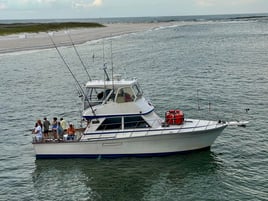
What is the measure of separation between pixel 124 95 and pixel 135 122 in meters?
1.50

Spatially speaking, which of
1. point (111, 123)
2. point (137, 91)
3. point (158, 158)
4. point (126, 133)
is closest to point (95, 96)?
point (111, 123)

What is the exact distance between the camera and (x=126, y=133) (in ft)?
67.8

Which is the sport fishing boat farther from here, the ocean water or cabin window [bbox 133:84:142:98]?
the ocean water

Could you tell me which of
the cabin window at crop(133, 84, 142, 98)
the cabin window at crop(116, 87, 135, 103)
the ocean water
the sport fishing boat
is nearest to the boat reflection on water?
the ocean water

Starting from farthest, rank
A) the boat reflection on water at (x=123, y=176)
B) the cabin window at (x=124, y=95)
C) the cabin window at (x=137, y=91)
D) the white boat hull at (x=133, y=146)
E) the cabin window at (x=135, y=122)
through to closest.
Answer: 1. the cabin window at (x=137, y=91)
2. the cabin window at (x=124, y=95)
3. the cabin window at (x=135, y=122)
4. the white boat hull at (x=133, y=146)
5. the boat reflection on water at (x=123, y=176)

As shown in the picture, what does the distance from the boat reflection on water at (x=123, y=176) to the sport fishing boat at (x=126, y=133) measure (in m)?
0.45

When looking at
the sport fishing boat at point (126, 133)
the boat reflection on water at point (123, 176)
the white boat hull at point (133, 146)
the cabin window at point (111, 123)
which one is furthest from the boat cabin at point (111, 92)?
the boat reflection on water at point (123, 176)

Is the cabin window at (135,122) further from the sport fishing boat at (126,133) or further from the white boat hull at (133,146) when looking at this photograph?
the white boat hull at (133,146)

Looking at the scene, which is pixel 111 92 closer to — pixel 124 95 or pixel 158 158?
pixel 124 95

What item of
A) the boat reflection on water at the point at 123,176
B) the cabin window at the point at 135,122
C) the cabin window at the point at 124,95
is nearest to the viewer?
the boat reflection on water at the point at 123,176

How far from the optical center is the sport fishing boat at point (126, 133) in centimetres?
2053

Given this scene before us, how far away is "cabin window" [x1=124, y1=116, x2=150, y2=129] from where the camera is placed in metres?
21.0

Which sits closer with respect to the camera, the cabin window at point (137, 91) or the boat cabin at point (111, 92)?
the boat cabin at point (111, 92)

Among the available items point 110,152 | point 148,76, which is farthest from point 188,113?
point 148,76
